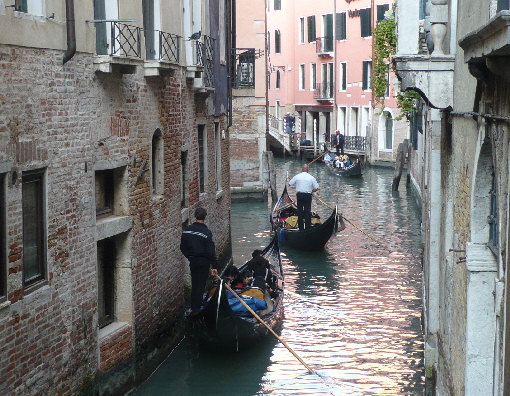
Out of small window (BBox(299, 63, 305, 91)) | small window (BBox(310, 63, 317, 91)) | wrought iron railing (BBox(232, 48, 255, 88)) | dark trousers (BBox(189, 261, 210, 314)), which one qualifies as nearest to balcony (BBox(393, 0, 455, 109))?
dark trousers (BBox(189, 261, 210, 314))

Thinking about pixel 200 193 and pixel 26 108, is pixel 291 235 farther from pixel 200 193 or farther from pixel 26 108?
pixel 26 108

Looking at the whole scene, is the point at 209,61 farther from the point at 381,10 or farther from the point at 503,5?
the point at 381,10

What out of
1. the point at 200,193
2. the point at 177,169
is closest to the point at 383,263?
the point at 200,193

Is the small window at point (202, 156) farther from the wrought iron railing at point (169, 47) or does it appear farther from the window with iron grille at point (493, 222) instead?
the window with iron grille at point (493, 222)

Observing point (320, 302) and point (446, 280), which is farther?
point (320, 302)

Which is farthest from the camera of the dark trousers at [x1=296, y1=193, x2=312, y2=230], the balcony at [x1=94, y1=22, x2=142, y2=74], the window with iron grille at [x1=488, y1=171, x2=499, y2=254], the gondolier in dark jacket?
the dark trousers at [x1=296, y1=193, x2=312, y2=230]

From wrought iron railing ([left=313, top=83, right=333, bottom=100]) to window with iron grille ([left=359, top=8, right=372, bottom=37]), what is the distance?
3.20m

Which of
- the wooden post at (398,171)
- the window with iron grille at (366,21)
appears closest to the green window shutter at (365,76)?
the window with iron grille at (366,21)

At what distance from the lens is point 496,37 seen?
10.1ft

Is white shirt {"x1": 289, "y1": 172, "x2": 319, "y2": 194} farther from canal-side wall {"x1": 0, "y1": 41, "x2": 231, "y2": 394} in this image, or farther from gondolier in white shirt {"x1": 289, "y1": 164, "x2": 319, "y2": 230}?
canal-side wall {"x1": 0, "y1": 41, "x2": 231, "y2": 394}

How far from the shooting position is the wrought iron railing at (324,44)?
34531 millimetres

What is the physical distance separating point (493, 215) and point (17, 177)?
250 cm

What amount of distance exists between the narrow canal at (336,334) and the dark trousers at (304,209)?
497 mm

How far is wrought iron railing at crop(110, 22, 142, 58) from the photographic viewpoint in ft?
21.7
